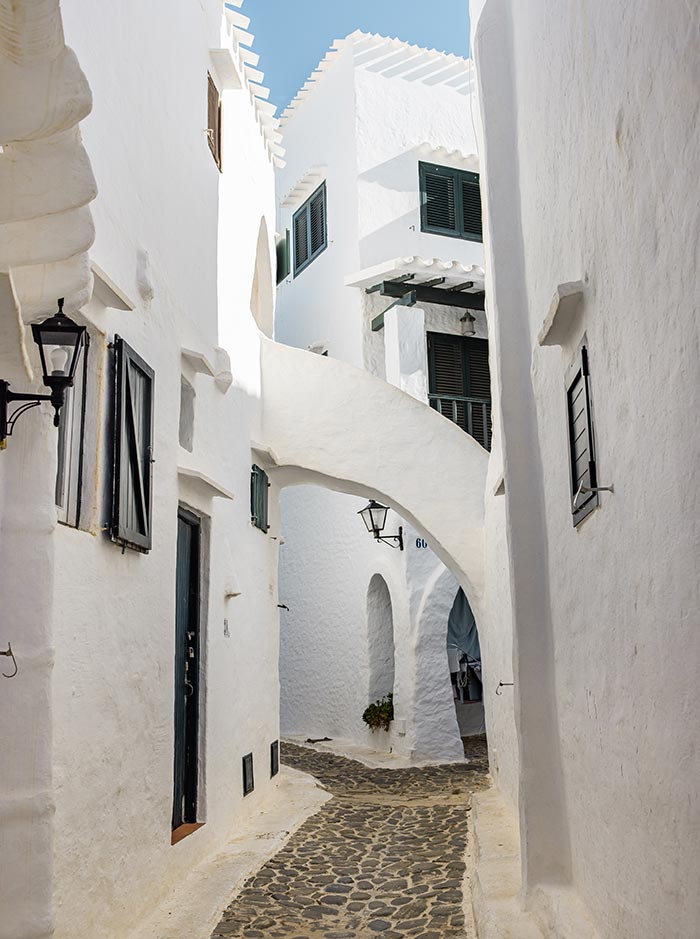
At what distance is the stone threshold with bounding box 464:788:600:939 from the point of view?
14.6ft

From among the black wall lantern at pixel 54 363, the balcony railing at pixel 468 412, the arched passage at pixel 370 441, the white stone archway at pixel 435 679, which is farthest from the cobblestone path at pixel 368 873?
the balcony railing at pixel 468 412

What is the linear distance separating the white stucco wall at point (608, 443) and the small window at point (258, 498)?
4.07m

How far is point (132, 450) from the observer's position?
5.45m

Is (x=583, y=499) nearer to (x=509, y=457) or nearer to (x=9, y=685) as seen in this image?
(x=509, y=457)

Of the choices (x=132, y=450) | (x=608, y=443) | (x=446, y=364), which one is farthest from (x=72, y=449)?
(x=446, y=364)

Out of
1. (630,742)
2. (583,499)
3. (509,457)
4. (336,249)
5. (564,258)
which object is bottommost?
(630,742)

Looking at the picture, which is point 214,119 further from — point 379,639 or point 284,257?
point 284,257

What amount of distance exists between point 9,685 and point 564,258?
304cm

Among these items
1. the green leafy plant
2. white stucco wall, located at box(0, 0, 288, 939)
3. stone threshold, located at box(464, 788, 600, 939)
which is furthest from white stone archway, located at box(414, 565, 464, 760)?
stone threshold, located at box(464, 788, 600, 939)

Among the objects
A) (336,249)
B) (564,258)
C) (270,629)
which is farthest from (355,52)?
(564,258)

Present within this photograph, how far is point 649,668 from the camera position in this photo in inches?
126

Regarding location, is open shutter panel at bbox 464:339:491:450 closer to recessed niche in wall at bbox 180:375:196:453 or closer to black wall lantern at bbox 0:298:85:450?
recessed niche in wall at bbox 180:375:196:453

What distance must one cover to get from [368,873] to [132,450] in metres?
3.50

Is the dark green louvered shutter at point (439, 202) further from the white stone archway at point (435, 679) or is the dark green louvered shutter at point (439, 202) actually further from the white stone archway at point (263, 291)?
the white stone archway at point (435, 679)
